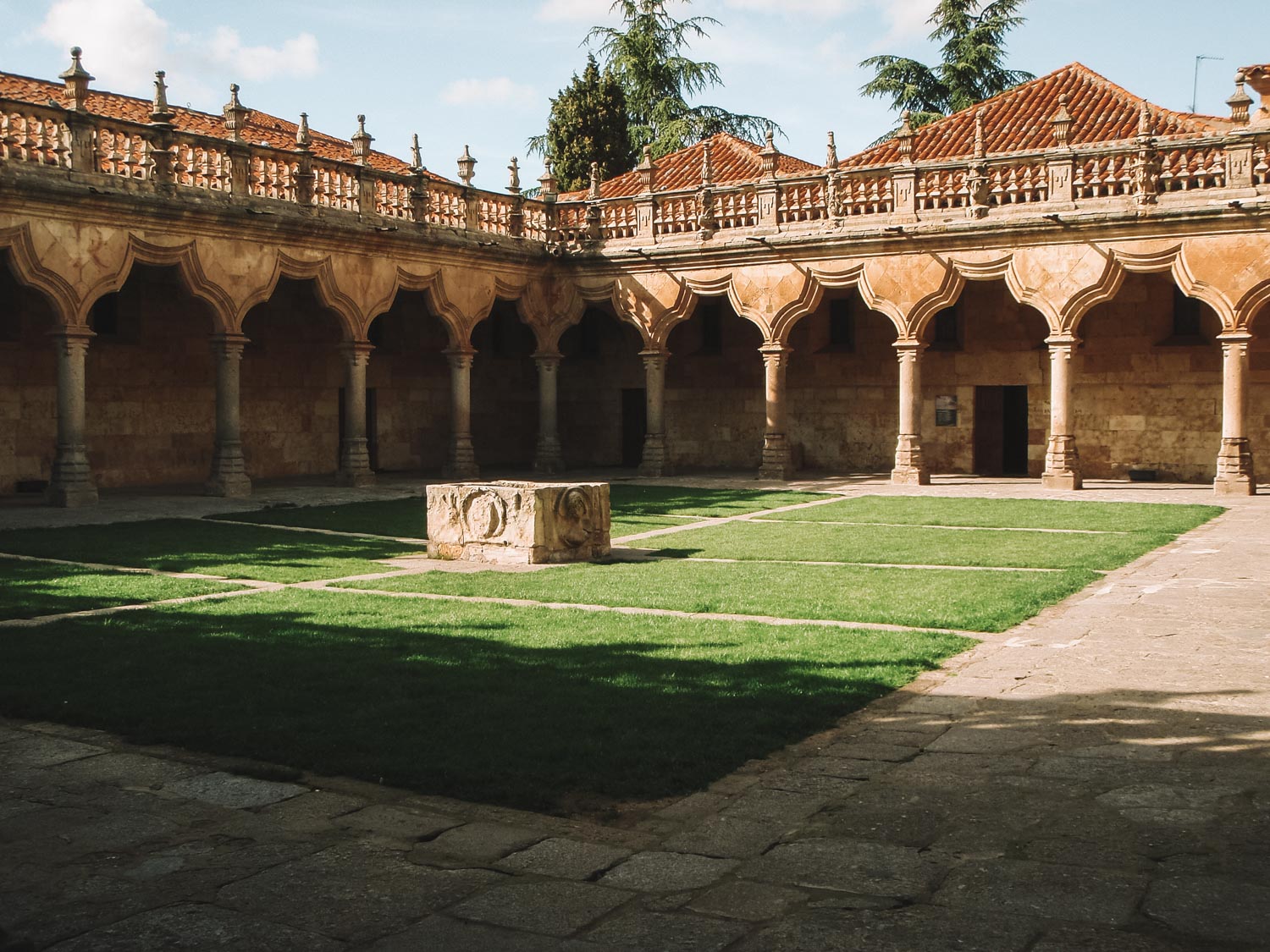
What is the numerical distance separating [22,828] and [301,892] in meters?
1.33

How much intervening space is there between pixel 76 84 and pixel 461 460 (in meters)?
9.74

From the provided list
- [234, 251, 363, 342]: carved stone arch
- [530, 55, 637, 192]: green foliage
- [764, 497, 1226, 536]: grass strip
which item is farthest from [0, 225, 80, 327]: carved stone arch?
[530, 55, 637, 192]: green foliage

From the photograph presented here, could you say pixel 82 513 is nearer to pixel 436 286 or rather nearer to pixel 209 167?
pixel 209 167

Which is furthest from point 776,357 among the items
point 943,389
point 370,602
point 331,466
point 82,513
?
point 370,602

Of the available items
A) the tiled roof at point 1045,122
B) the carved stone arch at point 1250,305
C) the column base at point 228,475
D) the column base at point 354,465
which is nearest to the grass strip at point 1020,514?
the carved stone arch at point 1250,305

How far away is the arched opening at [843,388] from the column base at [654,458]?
361 cm

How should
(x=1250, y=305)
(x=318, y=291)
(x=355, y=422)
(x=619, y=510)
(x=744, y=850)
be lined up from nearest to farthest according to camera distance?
1. (x=744, y=850)
2. (x=619, y=510)
3. (x=1250, y=305)
4. (x=318, y=291)
5. (x=355, y=422)

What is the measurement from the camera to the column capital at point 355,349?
75.9 feet

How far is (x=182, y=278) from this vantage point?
65.3 feet

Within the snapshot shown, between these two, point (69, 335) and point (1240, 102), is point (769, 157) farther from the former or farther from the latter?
point (69, 335)

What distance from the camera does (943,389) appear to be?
26828 mm

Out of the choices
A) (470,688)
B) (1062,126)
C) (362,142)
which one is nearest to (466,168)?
(362,142)

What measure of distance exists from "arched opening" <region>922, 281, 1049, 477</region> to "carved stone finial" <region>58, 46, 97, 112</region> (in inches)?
622

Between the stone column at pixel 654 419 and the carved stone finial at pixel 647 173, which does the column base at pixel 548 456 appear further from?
the carved stone finial at pixel 647 173
